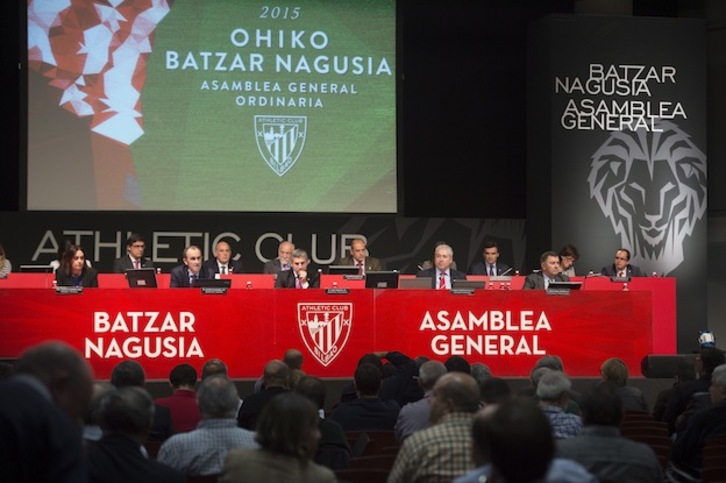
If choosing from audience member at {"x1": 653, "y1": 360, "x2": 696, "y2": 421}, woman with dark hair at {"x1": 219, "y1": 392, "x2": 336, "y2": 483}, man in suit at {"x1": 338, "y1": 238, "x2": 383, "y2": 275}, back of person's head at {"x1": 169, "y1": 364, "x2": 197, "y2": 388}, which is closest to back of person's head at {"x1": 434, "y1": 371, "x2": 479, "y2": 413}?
woman with dark hair at {"x1": 219, "y1": 392, "x2": 336, "y2": 483}

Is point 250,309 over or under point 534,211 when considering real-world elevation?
under

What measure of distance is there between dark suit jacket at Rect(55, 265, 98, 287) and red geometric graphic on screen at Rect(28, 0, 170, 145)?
344 centimetres

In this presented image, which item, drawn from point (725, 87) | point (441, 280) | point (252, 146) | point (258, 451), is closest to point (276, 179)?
point (252, 146)

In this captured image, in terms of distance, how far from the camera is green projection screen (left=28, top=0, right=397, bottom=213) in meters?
14.5

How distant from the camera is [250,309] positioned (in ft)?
34.8

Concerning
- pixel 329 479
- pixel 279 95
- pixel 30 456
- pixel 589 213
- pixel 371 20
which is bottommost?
pixel 329 479

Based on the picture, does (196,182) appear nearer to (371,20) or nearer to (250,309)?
(371,20)

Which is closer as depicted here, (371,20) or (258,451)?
(258,451)

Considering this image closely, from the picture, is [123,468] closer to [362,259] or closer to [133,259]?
[133,259]

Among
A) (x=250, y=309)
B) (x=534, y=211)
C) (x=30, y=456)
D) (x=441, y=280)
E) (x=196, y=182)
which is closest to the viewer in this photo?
(x=30, y=456)

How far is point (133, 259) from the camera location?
12859mm

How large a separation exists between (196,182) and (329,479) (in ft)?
37.0

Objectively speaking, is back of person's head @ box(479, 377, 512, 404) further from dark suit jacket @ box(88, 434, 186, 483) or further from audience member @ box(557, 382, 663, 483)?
dark suit jacket @ box(88, 434, 186, 483)

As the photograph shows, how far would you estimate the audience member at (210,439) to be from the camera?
4758 mm
